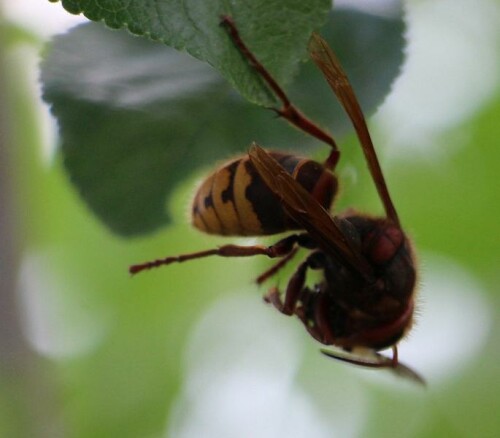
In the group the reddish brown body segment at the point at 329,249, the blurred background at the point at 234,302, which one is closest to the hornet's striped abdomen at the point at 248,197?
the reddish brown body segment at the point at 329,249

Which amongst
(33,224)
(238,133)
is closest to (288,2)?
(238,133)

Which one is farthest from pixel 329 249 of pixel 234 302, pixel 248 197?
pixel 234 302

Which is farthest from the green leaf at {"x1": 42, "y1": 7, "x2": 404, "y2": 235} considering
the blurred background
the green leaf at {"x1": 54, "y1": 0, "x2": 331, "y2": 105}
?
the green leaf at {"x1": 54, "y1": 0, "x2": 331, "y2": 105}

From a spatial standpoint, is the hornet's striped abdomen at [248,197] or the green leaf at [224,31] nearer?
the green leaf at [224,31]

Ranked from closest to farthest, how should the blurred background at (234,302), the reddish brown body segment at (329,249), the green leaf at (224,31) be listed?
the green leaf at (224,31) < the reddish brown body segment at (329,249) < the blurred background at (234,302)

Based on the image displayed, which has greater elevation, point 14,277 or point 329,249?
point 329,249

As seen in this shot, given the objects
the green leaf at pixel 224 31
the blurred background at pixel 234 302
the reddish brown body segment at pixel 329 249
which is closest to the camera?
the green leaf at pixel 224 31

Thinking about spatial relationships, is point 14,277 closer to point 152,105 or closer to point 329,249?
Result: point 152,105

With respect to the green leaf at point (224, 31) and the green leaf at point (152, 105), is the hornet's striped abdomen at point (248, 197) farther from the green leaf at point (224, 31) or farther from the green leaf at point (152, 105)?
the green leaf at point (224, 31)
